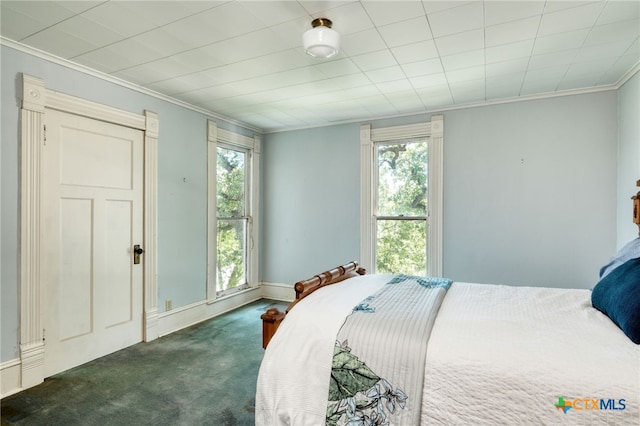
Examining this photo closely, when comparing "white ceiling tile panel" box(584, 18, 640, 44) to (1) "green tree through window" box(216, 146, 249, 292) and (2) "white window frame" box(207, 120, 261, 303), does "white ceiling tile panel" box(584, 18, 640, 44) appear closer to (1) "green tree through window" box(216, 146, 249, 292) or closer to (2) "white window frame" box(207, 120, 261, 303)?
(2) "white window frame" box(207, 120, 261, 303)

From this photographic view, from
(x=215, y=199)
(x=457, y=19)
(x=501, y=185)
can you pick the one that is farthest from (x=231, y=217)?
(x=457, y=19)

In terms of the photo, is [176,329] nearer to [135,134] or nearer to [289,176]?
[135,134]

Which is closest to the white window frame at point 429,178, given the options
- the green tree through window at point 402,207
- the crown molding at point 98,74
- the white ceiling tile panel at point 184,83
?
the green tree through window at point 402,207

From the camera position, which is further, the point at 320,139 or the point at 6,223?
the point at 320,139

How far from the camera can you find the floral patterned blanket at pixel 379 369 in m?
1.49

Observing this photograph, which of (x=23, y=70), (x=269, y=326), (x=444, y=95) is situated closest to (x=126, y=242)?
(x=23, y=70)

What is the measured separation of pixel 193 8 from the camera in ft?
6.46

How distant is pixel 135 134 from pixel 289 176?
2.06 metres

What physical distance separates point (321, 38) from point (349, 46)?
1.55 feet

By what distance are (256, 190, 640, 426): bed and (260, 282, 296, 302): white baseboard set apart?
9.22 feet

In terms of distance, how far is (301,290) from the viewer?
2.07 meters

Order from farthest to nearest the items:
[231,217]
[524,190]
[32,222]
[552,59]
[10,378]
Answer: [231,217] → [524,190] → [552,59] → [32,222] → [10,378]

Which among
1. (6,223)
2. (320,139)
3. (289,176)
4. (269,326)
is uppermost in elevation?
(320,139)

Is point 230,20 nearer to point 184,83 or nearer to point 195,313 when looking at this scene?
point 184,83
